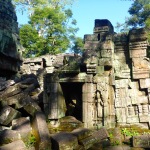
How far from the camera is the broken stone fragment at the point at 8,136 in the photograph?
466 cm

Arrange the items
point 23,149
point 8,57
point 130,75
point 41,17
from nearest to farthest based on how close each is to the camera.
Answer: point 23,149, point 130,75, point 8,57, point 41,17

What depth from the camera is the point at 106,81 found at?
5863mm

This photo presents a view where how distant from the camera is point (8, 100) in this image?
6336mm

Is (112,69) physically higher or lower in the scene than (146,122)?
higher

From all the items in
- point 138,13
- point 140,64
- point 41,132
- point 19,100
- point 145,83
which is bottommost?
point 41,132

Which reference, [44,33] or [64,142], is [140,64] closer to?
[64,142]

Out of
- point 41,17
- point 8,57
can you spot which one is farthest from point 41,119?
point 41,17

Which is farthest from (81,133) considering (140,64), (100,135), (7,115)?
(140,64)

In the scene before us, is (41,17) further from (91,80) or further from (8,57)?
(91,80)

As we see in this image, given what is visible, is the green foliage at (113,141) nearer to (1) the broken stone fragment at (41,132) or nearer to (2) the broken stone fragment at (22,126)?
(1) the broken stone fragment at (41,132)

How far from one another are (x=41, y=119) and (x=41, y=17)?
19714 millimetres

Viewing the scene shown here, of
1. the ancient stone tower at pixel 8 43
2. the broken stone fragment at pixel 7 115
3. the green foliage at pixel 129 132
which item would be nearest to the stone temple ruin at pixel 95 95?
the broken stone fragment at pixel 7 115

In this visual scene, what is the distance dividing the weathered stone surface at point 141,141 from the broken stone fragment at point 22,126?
2.38m

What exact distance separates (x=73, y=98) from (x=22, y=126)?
6.56 feet
